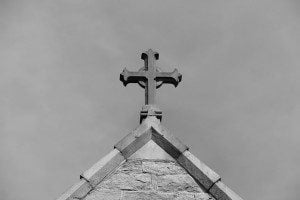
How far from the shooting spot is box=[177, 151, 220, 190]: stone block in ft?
18.9

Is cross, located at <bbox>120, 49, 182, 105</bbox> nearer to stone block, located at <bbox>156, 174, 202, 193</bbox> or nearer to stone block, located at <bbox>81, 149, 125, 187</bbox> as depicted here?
stone block, located at <bbox>81, 149, 125, 187</bbox>

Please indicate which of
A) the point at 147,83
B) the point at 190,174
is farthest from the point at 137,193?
the point at 147,83

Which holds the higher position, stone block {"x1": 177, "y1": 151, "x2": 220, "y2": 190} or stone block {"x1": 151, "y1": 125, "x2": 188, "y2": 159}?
stone block {"x1": 151, "y1": 125, "x2": 188, "y2": 159}

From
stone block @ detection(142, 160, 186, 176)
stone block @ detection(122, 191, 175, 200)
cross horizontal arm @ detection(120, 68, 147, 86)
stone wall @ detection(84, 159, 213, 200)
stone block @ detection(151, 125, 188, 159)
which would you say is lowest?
stone block @ detection(122, 191, 175, 200)

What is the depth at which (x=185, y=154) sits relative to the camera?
5941mm

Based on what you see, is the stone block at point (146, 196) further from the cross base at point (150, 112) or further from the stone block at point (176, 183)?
the cross base at point (150, 112)

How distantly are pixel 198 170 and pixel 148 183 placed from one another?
0.50 metres

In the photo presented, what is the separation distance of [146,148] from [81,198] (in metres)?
0.88

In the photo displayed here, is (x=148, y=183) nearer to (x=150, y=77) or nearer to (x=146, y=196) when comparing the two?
(x=146, y=196)

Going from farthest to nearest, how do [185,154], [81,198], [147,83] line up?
[147,83], [185,154], [81,198]

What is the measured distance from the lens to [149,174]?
5777 mm

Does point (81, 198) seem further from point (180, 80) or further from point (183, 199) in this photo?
point (180, 80)

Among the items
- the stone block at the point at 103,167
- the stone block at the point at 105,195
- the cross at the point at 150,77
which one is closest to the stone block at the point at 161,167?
the stone block at the point at 103,167

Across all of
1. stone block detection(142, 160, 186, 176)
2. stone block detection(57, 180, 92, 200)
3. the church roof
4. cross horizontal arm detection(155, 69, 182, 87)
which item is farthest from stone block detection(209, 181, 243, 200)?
cross horizontal arm detection(155, 69, 182, 87)
